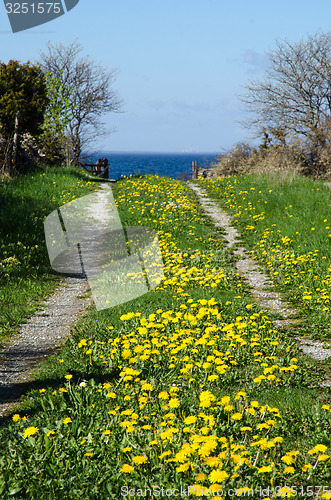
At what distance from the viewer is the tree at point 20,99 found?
59.8ft

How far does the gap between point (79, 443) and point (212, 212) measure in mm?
12682

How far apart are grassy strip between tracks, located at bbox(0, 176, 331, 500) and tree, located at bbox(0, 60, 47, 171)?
14.2 metres

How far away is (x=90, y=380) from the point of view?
4.48 m

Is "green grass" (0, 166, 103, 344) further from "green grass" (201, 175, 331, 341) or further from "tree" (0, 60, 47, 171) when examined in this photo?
"green grass" (201, 175, 331, 341)

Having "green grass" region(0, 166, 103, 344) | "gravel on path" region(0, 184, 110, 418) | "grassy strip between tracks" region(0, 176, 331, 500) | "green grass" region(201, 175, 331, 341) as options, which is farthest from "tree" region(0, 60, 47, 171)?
"grassy strip between tracks" region(0, 176, 331, 500)

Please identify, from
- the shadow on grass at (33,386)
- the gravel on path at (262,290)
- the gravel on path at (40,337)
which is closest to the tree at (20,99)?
the gravel on path at (262,290)

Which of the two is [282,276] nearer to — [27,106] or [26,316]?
[26,316]

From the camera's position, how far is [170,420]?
363 centimetres

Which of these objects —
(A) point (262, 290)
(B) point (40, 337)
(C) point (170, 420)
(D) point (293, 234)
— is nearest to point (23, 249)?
(B) point (40, 337)

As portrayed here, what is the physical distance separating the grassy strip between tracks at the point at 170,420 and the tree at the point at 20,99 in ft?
46.6

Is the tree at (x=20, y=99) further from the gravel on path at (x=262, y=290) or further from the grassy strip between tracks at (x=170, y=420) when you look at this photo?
the grassy strip between tracks at (x=170, y=420)

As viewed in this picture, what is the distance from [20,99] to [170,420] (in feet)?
58.3

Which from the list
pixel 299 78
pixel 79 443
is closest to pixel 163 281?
pixel 79 443

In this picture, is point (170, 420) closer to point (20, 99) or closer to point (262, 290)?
point (262, 290)
